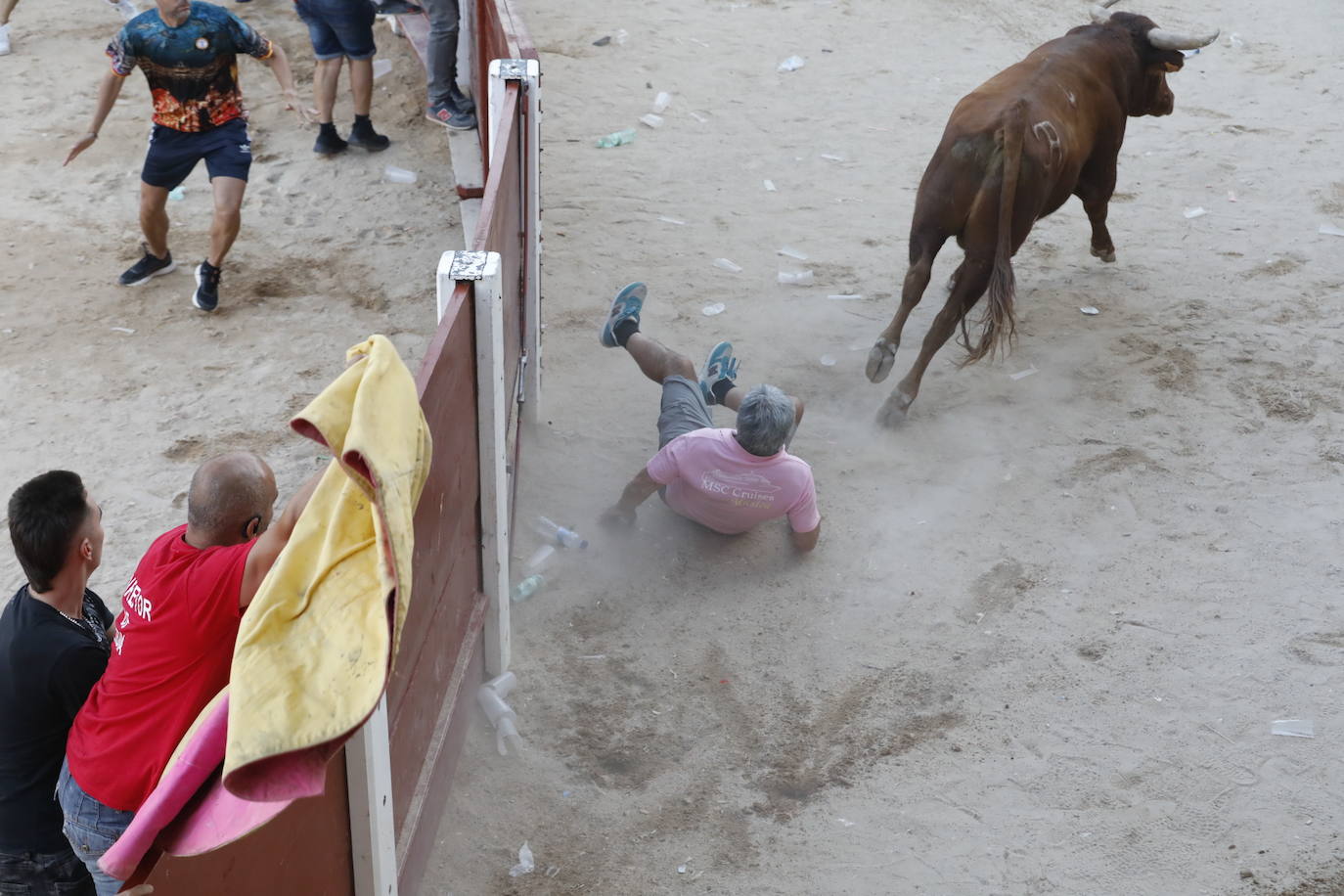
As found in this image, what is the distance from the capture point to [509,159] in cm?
441

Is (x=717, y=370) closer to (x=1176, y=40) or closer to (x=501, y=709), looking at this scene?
(x=501, y=709)

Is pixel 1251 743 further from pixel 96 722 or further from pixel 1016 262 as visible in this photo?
pixel 1016 262

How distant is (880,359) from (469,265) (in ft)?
9.42

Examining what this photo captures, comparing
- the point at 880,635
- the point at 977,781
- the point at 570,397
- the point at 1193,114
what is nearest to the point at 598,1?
the point at 1193,114

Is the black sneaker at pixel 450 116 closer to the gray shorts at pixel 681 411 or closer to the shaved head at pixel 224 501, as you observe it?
the gray shorts at pixel 681 411

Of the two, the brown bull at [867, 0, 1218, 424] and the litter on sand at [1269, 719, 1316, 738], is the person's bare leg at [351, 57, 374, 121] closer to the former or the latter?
the brown bull at [867, 0, 1218, 424]

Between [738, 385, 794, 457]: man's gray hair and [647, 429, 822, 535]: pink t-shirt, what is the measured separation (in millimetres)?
79

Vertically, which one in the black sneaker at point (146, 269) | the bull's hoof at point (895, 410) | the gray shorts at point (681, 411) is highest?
the gray shorts at point (681, 411)

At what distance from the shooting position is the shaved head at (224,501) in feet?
8.29

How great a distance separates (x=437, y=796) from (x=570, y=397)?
263cm

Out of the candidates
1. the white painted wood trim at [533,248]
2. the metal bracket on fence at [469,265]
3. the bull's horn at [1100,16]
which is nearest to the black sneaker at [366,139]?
the white painted wood trim at [533,248]

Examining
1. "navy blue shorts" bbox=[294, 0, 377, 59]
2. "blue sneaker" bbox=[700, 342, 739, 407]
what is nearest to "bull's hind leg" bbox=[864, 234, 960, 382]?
"blue sneaker" bbox=[700, 342, 739, 407]

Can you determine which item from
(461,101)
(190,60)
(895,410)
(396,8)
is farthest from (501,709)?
(396,8)

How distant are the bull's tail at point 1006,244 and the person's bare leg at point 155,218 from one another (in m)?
4.23
